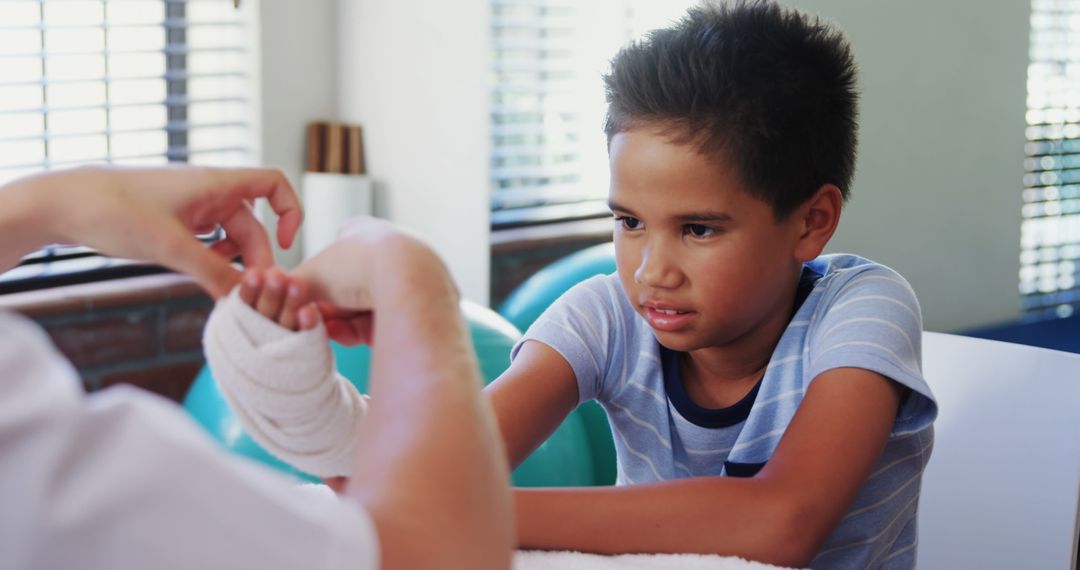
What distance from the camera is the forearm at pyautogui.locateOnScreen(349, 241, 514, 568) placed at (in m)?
0.56

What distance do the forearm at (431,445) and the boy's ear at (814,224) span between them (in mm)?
711

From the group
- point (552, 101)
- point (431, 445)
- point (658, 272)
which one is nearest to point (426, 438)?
point (431, 445)

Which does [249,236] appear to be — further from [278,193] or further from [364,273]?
[364,273]

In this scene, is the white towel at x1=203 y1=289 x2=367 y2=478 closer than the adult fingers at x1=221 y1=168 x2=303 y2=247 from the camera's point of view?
Yes

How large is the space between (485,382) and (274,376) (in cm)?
132

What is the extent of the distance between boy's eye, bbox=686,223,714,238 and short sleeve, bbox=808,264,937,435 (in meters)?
0.15

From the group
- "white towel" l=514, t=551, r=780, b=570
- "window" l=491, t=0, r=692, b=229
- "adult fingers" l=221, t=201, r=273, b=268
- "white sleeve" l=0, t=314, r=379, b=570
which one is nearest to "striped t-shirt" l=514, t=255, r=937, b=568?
"white towel" l=514, t=551, r=780, b=570

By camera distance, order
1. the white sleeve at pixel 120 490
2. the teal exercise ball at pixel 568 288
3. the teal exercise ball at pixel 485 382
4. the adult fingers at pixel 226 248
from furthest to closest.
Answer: the teal exercise ball at pixel 568 288, the teal exercise ball at pixel 485 382, the adult fingers at pixel 226 248, the white sleeve at pixel 120 490

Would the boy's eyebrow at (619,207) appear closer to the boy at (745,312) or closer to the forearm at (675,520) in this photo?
the boy at (745,312)

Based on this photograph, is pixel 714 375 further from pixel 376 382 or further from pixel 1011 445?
pixel 376 382

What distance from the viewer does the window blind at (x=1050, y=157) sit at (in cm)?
284

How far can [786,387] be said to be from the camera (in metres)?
1.28

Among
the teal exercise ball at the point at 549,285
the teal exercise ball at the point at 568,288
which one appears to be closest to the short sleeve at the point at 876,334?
the teal exercise ball at the point at 568,288

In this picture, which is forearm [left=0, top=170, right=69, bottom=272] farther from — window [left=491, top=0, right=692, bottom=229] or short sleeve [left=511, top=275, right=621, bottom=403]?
window [left=491, top=0, right=692, bottom=229]
